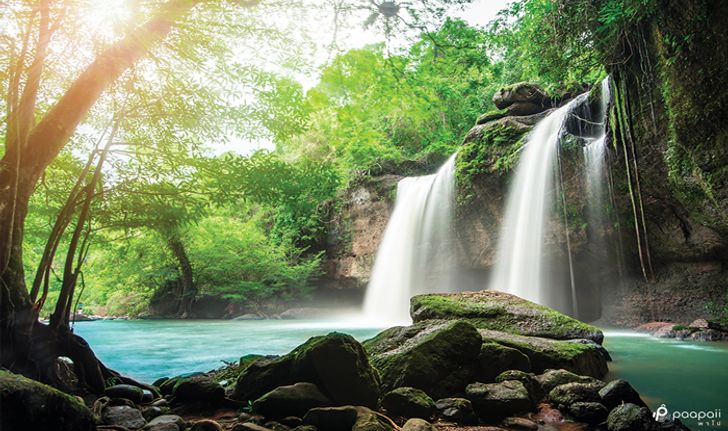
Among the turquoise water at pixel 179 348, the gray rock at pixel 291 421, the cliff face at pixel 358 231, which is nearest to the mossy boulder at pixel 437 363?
the gray rock at pixel 291 421

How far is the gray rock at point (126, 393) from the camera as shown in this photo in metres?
3.81

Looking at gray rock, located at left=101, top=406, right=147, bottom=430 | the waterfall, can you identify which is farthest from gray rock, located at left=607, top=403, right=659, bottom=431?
the waterfall

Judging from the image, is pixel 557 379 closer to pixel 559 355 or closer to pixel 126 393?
pixel 559 355

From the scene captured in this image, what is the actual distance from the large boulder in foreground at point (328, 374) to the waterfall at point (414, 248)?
41.6ft

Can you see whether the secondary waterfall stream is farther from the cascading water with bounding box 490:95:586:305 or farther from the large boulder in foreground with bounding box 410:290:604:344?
the large boulder in foreground with bounding box 410:290:604:344

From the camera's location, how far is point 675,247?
35.9 ft

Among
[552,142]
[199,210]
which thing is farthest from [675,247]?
[199,210]

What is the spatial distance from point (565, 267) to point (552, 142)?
418 cm

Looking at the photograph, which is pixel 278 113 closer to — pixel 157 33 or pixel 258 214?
pixel 157 33

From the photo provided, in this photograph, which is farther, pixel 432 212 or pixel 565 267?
pixel 432 212

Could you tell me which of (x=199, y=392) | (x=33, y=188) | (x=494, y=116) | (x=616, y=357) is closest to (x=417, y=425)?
(x=199, y=392)

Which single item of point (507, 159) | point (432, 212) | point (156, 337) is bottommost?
point (156, 337)

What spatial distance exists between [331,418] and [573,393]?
230cm

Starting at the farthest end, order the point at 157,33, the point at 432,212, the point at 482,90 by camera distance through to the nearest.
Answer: the point at 482,90
the point at 432,212
the point at 157,33
